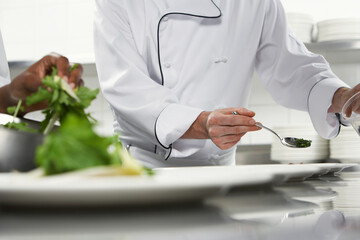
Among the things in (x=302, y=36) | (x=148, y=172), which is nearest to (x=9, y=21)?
(x=302, y=36)

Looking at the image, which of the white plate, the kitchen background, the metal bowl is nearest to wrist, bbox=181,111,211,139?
the metal bowl

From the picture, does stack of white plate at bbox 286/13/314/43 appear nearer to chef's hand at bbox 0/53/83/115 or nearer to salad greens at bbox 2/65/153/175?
chef's hand at bbox 0/53/83/115

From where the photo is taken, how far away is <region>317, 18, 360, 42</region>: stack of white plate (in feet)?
7.59

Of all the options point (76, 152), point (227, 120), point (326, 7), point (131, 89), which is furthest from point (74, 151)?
point (326, 7)

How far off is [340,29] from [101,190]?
2267mm

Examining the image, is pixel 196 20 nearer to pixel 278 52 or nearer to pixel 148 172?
pixel 278 52

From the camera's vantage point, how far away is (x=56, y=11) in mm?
3088

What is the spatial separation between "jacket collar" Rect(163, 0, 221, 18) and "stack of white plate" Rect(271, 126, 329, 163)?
3.17 ft

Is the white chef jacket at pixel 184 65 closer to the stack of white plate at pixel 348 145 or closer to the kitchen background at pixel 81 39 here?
the stack of white plate at pixel 348 145

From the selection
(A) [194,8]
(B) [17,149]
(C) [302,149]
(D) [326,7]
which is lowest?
Result: (C) [302,149]

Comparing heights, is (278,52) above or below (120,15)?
below

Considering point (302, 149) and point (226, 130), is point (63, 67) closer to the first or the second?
point (226, 130)

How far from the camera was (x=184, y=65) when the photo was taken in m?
1.46

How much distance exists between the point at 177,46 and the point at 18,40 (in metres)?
2.05
